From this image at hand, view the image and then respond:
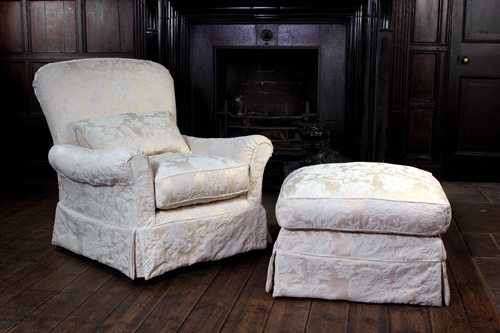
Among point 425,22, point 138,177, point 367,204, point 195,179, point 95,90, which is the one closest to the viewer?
point 367,204

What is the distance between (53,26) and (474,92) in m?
3.30

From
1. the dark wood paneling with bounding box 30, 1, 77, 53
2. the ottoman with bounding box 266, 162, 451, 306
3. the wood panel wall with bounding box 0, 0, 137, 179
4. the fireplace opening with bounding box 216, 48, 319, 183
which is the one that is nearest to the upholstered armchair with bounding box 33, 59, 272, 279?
the ottoman with bounding box 266, 162, 451, 306

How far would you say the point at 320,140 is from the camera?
3158mm

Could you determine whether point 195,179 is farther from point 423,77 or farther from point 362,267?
point 423,77

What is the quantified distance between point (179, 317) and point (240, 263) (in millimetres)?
559

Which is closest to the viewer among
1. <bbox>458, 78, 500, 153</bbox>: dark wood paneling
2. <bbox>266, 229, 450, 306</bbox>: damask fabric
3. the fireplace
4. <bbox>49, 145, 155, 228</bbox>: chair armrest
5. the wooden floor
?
the wooden floor

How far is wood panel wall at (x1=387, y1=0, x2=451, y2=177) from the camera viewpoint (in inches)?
148

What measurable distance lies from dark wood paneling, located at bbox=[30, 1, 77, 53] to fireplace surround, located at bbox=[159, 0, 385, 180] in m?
0.81

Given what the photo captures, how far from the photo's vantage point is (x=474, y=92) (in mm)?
3969

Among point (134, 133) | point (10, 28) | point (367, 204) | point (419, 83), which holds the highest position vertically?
point (10, 28)

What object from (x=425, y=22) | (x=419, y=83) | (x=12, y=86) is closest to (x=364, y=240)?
(x=419, y=83)

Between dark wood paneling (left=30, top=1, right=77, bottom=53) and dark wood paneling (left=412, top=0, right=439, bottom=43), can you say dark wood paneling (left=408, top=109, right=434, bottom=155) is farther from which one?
dark wood paneling (left=30, top=1, right=77, bottom=53)

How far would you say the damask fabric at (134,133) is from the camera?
→ 7.55ft

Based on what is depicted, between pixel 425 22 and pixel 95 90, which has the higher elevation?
pixel 425 22
